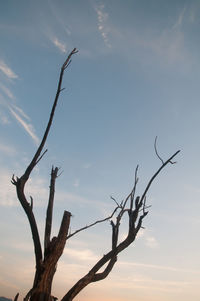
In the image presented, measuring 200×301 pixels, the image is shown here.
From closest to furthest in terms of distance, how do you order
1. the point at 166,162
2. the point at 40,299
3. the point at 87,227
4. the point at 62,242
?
the point at 40,299
the point at 62,242
the point at 166,162
the point at 87,227

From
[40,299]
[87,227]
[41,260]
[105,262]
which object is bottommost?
[40,299]

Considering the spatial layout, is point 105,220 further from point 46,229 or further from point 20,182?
point 20,182

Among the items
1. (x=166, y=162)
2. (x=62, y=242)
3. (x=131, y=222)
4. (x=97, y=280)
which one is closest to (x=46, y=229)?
(x=62, y=242)

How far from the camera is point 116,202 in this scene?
7.36m

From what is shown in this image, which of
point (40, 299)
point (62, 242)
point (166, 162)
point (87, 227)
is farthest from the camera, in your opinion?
point (87, 227)

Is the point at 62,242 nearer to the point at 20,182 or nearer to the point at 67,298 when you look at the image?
the point at 67,298

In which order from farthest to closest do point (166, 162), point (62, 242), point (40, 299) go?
point (166, 162)
point (62, 242)
point (40, 299)

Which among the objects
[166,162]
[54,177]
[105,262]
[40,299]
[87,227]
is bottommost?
[40,299]

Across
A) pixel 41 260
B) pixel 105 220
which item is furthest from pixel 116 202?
pixel 41 260

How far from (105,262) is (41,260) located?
141 centimetres

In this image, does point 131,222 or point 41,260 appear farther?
point 131,222

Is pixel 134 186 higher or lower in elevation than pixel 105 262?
higher

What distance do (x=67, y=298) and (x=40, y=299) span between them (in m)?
0.54

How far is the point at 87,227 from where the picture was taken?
275 inches
